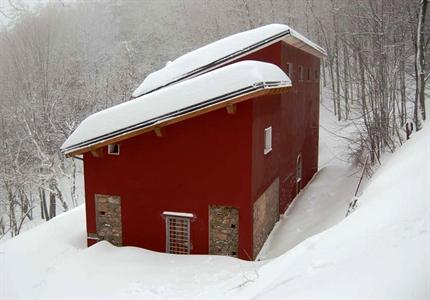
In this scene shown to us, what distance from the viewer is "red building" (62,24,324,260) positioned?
10789 millimetres

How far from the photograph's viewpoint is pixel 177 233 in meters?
11.6

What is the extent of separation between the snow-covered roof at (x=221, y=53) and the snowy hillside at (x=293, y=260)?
212 inches

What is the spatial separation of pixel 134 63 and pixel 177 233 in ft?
109

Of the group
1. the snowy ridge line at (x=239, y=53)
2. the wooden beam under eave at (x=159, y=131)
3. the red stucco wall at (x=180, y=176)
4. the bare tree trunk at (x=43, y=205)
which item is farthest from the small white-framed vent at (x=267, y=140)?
the bare tree trunk at (x=43, y=205)

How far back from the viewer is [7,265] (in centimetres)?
1129

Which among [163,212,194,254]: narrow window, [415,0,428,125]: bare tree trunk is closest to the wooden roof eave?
[163,212,194,254]: narrow window

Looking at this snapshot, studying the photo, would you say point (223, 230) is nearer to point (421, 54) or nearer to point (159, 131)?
point (159, 131)

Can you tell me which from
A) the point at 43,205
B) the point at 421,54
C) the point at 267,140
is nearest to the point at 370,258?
the point at 267,140

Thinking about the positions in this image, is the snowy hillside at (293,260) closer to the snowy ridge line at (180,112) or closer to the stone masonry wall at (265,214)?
the stone masonry wall at (265,214)

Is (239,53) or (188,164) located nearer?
(188,164)

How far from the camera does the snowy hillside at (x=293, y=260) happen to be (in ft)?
17.1

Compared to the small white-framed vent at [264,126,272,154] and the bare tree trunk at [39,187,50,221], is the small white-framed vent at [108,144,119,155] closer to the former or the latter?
the small white-framed vent at [264,126,272,154]

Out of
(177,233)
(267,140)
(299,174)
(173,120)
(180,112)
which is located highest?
(180,112)

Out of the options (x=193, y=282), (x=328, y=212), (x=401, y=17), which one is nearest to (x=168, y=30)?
(x=401, y=17)
